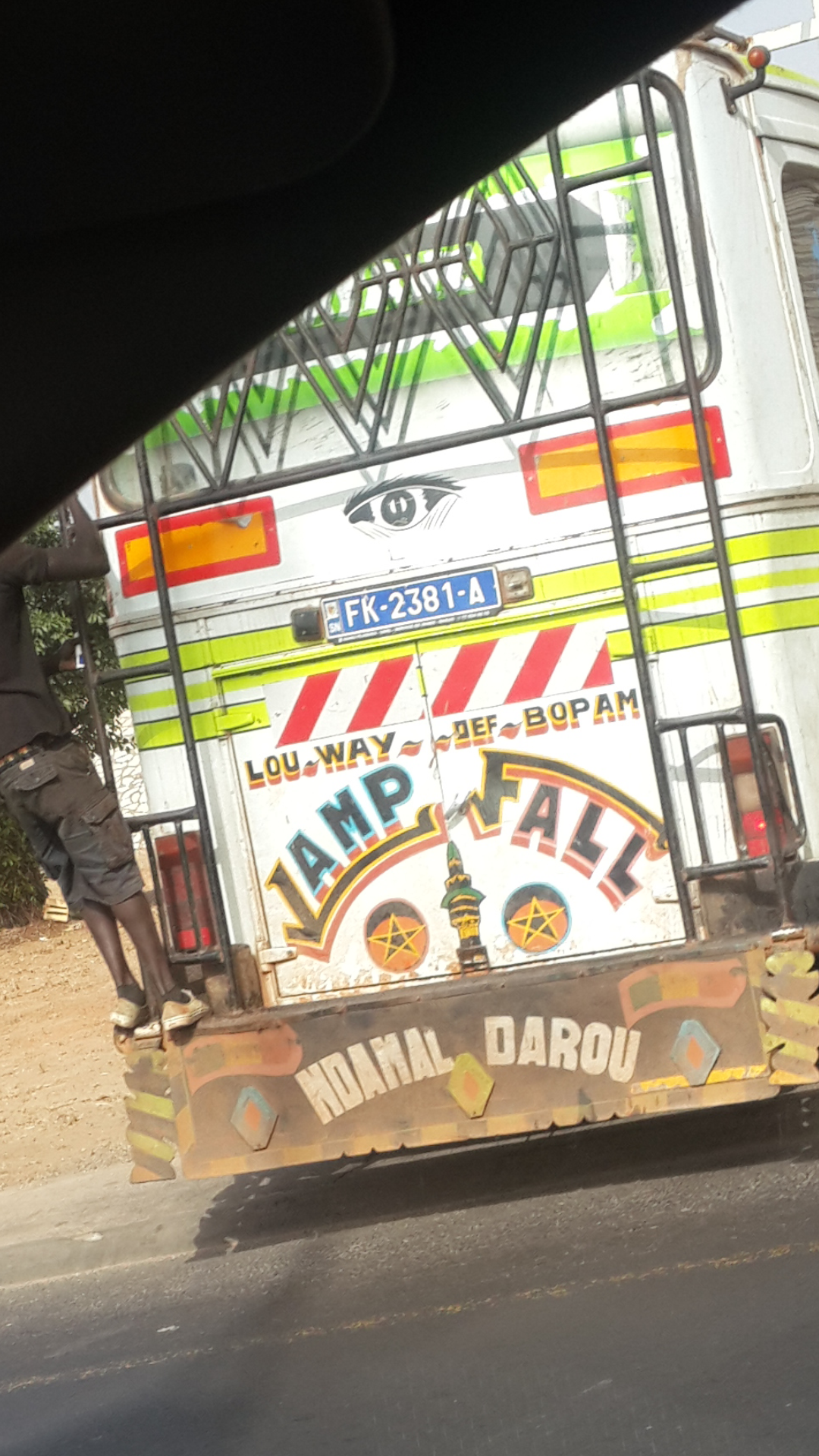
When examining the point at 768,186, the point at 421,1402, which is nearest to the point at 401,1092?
the point at 421,1402

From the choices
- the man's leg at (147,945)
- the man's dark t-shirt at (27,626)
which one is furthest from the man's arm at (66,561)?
the man's leg at (147,945)

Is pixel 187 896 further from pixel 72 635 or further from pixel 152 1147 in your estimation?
pixel 72 635

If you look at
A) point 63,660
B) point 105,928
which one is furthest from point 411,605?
point 105,928

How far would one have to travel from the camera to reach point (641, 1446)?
11.9 ft

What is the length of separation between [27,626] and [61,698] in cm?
739

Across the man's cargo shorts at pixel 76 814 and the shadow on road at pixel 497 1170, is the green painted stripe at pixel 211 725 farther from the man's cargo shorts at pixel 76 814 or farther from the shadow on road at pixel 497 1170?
the shadow on road at pixel 497 1170

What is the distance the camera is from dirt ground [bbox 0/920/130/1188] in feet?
25.8

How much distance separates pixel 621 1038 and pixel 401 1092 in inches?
28.6

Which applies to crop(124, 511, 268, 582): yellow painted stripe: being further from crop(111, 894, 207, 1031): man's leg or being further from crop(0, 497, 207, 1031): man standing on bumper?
crop(111, 894, 207, 1031): man's leg

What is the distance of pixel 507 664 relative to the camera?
544 cm

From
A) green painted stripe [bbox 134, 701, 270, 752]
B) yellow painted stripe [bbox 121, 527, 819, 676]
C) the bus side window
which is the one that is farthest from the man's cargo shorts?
the bus side window

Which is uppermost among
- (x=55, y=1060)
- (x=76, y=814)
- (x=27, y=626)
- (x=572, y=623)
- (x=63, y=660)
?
(x=27, y=626)

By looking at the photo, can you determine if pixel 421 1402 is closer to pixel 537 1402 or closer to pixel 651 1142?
pixel 537 1402

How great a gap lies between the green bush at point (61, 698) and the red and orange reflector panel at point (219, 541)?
7369mm
